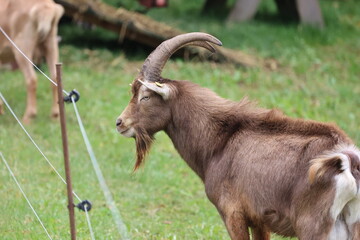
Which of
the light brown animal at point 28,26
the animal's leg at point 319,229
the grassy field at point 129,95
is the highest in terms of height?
the animal's leg at point 319,229

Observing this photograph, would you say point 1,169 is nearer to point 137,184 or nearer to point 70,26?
point 137,184

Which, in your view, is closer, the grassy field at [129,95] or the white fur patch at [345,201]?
the white fur patch at [345,201]

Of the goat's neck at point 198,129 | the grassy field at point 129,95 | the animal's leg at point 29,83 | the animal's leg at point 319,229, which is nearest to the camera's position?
the animal's leg at point 319,229

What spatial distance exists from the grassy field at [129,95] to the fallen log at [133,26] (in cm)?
26

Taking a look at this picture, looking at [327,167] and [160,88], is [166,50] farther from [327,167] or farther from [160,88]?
[327,167]

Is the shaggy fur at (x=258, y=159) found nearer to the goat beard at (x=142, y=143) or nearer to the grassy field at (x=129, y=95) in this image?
the goat beard at (x=142, y=143)

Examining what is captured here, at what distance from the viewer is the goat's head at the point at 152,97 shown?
6004 mm

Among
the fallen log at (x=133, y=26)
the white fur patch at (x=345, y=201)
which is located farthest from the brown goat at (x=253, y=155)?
the fallen log at (x=133, y=26)

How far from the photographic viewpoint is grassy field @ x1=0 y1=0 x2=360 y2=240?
7.54m

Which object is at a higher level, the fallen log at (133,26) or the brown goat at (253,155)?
the brown goat at (253,155)

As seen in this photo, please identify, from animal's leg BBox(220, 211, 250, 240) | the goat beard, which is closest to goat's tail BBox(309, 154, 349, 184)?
animal's leg BBox(220, 211, 250, 240)

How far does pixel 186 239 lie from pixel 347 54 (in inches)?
329

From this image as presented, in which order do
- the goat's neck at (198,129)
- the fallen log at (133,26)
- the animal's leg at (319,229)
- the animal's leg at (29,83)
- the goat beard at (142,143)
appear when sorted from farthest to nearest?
Result: the fallen log at (133,26) < the animal's leg at (29,83) < the goat beard at (142,143) < the goat's neck at (198,129) < the animal's leg at (319,229)

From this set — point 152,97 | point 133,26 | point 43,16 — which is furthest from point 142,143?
point 133,26
